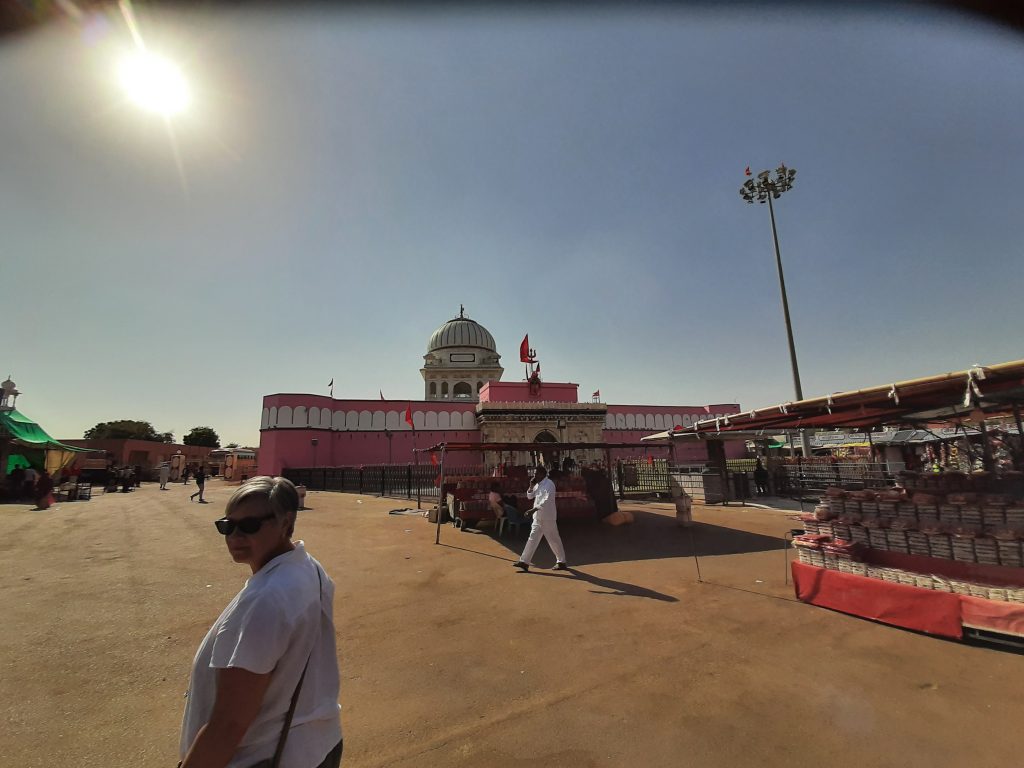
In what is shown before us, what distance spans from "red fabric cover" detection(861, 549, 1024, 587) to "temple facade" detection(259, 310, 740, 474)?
888 inches

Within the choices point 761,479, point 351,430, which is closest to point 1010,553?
point 761,479

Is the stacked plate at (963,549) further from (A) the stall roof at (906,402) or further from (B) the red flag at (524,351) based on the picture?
(B) the red flag at (524,351)

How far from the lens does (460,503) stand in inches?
438

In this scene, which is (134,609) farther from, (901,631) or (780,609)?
(901,631)

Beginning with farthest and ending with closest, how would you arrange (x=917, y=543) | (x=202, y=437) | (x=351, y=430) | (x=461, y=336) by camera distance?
(x=202, y=437)
(x=461, y=336)
(x=351, y=430)
(x=917, y=543)

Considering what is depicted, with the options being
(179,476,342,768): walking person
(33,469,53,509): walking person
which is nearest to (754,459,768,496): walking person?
(179,476,342,768): walking person

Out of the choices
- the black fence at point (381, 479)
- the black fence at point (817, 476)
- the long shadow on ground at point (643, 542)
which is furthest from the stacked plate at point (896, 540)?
the black fence at point (381, 479)

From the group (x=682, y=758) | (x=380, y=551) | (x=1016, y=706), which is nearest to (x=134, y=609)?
(x=380, y=551)

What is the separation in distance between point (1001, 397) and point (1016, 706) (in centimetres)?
503

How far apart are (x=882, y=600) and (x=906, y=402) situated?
3081 mm

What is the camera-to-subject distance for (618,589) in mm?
6016

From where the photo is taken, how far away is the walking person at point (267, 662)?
1214 millimetres

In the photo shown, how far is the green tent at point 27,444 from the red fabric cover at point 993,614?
28.8 metres

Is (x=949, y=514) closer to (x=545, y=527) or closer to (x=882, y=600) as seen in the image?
(x=882, y=600)
